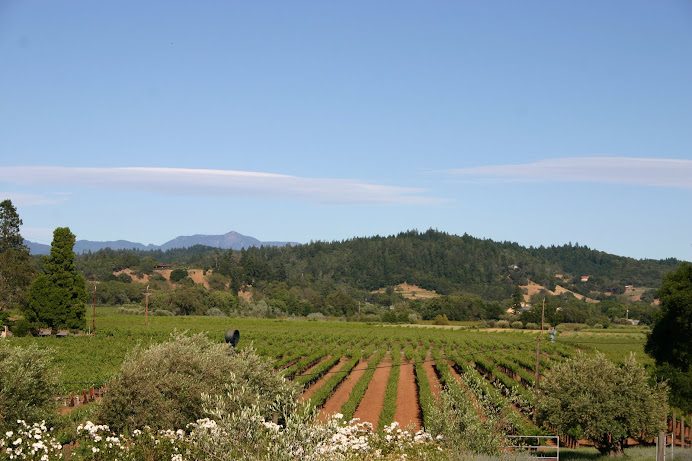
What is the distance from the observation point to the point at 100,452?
1677 centimetres

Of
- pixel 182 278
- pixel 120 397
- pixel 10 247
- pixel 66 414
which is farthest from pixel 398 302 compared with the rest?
pixel 120 397

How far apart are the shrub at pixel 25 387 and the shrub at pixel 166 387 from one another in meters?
3.26

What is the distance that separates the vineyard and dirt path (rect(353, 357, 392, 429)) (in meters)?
0.06

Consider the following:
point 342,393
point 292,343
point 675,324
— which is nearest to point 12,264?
point 292,343

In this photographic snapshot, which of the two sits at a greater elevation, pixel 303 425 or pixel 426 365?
pixel 303 425

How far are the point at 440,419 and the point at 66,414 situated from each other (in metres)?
22.3

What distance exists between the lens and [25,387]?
21.0 metres

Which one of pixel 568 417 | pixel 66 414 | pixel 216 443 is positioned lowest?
pixel 66 414

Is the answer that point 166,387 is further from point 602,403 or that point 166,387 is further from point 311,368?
point 311,368

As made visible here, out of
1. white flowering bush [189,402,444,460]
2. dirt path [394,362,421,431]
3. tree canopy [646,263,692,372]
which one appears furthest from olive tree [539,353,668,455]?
white flowering bush [189,402,444,460]

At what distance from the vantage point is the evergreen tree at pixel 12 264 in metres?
78.8

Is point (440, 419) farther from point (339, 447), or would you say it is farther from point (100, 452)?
point (100, 452)

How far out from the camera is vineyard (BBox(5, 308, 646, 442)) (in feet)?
106

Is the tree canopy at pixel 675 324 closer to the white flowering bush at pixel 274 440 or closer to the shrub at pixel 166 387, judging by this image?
the shrub at pixel 166 387
